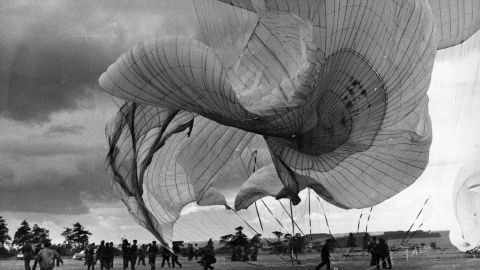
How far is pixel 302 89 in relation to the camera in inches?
504

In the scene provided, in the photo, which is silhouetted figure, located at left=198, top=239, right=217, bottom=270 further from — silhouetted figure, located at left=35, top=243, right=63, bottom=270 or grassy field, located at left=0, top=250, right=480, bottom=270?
silhouetted figure, located at left=35, top=243, right=63, bottom=270

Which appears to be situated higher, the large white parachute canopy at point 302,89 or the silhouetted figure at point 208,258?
the large white parachute canopy at point 302,89

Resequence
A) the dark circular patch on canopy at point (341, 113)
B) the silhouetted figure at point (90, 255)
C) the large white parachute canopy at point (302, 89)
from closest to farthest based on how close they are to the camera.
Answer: the large white parachute canopy at point (302, 89), the dark circular patch on canopy at point (341, 113), the silhouetted figure at point (90, 255)

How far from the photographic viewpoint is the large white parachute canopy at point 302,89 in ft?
44.1

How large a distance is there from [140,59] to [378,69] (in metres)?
5.56

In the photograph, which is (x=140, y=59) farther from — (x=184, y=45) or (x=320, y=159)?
(x=320, y=159)

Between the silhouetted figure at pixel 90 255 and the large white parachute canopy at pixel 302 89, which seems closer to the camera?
the large white parachute canopy at pixel 302 89

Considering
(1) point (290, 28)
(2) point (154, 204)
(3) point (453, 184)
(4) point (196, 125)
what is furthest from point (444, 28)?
(3) point (453, 184)

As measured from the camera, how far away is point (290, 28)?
44.3ft

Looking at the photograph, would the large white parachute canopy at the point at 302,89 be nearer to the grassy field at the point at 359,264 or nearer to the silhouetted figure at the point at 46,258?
the silhouetted figure at the point at 46,258

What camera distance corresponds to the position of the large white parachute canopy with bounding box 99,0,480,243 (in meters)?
13.4

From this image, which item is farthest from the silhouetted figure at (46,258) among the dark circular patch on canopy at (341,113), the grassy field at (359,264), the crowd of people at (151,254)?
the grassy field at (359,264)

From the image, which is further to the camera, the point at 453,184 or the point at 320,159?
the point at 453,184

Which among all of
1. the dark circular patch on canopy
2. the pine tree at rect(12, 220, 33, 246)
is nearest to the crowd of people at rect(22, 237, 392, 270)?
the dark circular patch on canopy
